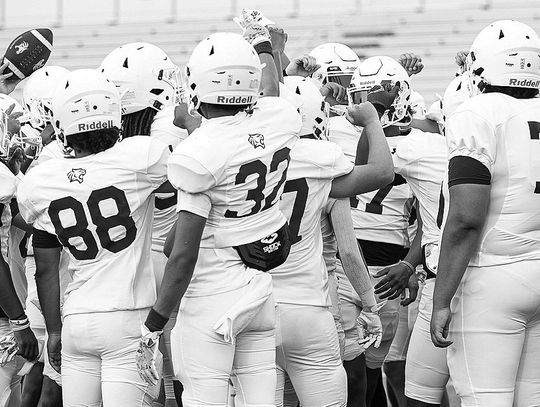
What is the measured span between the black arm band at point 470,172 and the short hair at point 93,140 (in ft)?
4.81

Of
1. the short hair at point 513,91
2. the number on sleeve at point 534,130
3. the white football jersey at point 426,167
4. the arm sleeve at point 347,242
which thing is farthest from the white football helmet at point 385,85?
the number on sleeve at point 534,130

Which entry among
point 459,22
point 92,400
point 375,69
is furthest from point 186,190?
point 459,22

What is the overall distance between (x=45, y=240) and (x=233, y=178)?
0.99m

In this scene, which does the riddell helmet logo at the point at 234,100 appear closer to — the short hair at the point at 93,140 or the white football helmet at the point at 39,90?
the short hair at the point at 93,140

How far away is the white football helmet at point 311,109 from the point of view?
200 inches

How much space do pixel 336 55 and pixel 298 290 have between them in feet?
8.65

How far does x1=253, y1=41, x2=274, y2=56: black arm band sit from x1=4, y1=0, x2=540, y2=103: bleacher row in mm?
10151

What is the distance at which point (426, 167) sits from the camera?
17.6 ft

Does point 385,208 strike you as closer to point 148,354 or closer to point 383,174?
point 383,174

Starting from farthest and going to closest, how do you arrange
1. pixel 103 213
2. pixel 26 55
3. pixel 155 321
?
pixel 26 55 → pixel 103 213 → pixel 155 321

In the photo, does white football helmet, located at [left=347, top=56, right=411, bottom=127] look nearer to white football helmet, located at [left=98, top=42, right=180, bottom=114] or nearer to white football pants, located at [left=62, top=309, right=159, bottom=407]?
white football helmet, located at [left=98, top=42, right=180, bottom=114]

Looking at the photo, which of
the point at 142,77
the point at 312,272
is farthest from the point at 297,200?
the point at 142,77

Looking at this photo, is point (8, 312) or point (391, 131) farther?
point (391, 131)

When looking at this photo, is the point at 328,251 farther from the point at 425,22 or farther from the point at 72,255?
the point at 425,22
